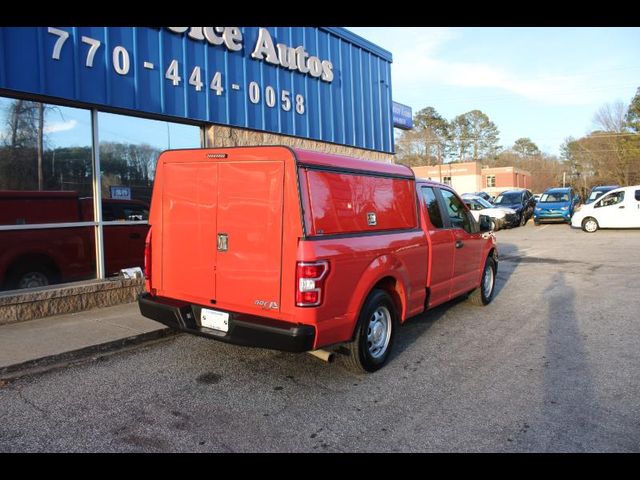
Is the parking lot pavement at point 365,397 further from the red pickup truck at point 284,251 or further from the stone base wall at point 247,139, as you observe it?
the stone base wall at point 247,139

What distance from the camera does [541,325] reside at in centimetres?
636

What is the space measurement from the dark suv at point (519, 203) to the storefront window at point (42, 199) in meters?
21.1

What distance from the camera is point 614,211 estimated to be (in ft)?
64.8

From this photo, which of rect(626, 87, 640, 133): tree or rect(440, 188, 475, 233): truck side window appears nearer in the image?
rect(440, 188, 475, 233): truck side window

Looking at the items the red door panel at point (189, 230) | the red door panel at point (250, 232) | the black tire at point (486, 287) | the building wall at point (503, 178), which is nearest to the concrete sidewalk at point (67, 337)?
the red door panel at point (189, 230)

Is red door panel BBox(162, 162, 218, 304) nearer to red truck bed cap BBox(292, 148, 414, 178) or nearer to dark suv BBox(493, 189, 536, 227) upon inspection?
red truck bed cap BBox(292, 148, 414, 178)

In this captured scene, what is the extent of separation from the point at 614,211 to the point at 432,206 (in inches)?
688

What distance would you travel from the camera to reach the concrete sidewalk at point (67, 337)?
15.5ft

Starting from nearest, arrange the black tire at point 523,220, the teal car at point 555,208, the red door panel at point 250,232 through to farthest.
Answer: the red door panel at point 250,232
the teal car at point 555,208
the black tire at point 523,220

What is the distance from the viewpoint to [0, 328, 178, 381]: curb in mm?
4539

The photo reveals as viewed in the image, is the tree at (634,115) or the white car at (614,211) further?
the tree at (634,115)

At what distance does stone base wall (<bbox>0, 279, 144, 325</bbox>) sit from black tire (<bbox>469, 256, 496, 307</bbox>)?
202 inches

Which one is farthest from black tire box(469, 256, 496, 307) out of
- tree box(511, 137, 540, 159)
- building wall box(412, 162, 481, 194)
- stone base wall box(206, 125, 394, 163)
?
tree box(511, 137, 540, 159)

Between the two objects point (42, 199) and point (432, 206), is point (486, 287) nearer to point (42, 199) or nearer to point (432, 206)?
point (432, 206)
